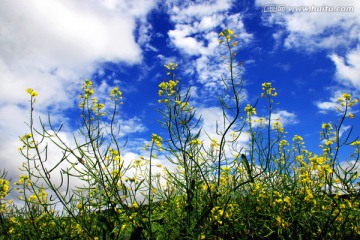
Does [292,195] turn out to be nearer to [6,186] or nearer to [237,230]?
Result: [237,230]

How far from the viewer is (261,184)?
3184 mm

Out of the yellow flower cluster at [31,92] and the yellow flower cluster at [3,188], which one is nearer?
the yellow flower cluster at [31,92]

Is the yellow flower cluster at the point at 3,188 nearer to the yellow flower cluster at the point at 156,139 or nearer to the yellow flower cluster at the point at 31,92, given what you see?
the yellow flower cluster at the point at 31,92

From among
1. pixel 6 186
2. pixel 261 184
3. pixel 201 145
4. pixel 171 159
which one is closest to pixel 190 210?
pixel 171 159

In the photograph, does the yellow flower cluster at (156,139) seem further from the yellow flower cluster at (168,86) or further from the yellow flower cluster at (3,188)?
the yellow flower cluster at (3,188)

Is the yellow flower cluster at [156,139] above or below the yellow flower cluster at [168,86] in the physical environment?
below

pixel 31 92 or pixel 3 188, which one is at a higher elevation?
pixel 31 92

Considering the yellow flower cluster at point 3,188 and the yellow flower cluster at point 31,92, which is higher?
the yellow flower cluster at point 31,92

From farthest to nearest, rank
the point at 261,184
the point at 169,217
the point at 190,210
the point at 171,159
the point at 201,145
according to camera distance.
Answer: the point at 261,184 → the point at 169,217 → the point at 201,145 → the point at 171,159 → the point at 190,210

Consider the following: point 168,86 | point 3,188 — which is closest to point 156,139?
point 168,86

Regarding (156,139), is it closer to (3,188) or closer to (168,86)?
(168,86)

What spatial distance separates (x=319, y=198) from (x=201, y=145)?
1.12 meters

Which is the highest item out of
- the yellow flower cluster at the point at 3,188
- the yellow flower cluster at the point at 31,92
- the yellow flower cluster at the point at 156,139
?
the yellow flower cluster at the point at 31,92

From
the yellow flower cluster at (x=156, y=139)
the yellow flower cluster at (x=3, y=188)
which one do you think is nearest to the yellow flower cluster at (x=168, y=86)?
the yellow flower cluster at (x=156, y=139)
